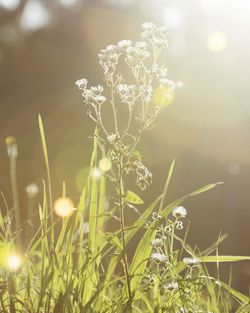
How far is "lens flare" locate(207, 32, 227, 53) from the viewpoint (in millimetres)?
12219

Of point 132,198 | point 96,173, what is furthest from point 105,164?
point 132,198

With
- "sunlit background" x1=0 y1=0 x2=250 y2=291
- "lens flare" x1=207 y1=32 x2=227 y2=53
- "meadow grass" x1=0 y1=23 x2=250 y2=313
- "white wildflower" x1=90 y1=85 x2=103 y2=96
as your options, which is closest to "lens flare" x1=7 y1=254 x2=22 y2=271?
"meadow grass" x1=0 y1=23 x2=250 y2=313

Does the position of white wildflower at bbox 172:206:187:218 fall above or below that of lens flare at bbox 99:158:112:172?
below

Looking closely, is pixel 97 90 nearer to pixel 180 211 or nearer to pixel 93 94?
pixel 93 94

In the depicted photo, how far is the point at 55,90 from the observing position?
11898 millimetres

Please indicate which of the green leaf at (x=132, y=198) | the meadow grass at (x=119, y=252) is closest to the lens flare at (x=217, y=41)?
the meadow grass at (x=119, y=252)

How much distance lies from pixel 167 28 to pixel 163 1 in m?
10.5

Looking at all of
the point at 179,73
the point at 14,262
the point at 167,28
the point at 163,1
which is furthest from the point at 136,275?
the point at 163,1

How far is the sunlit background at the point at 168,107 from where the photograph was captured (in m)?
10.4

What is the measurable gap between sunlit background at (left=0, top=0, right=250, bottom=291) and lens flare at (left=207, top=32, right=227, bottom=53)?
2 centimetres

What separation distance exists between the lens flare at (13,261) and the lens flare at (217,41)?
10.6 metres

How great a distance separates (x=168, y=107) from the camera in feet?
36.2

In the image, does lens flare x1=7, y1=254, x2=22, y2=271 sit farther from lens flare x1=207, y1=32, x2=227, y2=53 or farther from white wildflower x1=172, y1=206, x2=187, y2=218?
lens flare x1=207, y1=32, x2=227, y2=53

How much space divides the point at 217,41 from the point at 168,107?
223 centimetres
